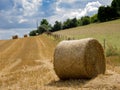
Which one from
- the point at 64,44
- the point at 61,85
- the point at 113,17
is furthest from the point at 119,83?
the point at 113,17

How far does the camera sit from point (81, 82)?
13.0 m

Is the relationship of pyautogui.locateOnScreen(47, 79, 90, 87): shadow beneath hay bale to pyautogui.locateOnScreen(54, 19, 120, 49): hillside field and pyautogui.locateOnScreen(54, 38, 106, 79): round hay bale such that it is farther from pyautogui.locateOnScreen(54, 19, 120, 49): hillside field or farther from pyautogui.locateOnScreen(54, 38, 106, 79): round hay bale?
pyautogui.locateOnScreen(54, 19, 120, 49): hillside field

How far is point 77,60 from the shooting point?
1335 cm

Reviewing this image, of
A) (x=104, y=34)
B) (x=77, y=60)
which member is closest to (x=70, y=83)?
(x=77, y=60)

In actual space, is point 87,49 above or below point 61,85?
above

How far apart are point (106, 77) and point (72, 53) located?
1.48 meters

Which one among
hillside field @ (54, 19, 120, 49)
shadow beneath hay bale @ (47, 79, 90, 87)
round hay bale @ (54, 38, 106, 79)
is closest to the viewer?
shadow beneath hay bale @ (47, 79, 90, 87)

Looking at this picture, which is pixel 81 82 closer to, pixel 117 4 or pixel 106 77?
pixel 106 77

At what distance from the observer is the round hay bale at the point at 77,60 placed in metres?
13.4

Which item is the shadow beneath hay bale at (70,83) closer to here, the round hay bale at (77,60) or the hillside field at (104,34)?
the round hay bale at (77,60)

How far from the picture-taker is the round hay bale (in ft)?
43.8

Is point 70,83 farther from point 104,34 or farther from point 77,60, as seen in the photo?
point 104,34

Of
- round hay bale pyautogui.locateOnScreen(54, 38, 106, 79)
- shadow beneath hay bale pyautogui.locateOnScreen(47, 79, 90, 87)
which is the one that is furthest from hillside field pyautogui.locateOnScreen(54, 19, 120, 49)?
shadow beneath hay bale pyautogui.locateOnScreen(47, 79, 90, 87)

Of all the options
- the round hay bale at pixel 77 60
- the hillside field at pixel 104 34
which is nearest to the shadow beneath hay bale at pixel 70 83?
the round hay bale at pixel 77 60
